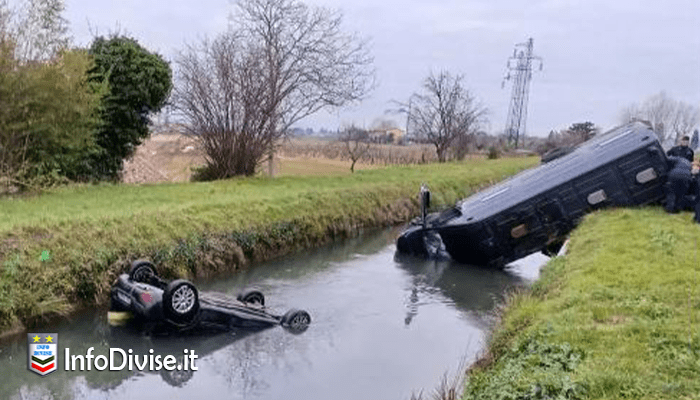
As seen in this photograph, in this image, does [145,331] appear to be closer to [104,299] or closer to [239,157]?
[104,299]

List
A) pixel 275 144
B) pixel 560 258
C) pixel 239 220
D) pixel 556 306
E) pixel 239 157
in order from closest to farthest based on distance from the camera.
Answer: pixel 556 306, pixel 560 258, pixel 239 220, pixel 239 157, pixel 275 144

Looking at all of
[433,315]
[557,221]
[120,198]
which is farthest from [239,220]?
[557,221]

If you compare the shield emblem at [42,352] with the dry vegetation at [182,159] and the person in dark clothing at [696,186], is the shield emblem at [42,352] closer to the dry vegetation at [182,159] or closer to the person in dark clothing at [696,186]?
the person in dark clothing at [696,186]

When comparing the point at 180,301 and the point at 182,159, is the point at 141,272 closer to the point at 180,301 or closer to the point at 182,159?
the point at 180,301

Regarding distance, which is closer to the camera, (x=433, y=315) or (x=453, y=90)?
(x=433, y=315)

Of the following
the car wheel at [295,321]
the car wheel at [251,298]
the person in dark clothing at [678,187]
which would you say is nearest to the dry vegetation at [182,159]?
the car wheel at [251,298]

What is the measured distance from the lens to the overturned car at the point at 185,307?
9531 millimetres

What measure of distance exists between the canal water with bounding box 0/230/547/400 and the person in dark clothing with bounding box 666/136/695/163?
16.2 feet

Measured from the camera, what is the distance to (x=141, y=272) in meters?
10.7

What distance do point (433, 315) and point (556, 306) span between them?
4316 mm

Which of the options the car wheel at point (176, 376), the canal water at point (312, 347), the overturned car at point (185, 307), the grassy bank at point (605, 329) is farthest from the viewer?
the overturned car at point (185, 307)

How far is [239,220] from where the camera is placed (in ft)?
51.3

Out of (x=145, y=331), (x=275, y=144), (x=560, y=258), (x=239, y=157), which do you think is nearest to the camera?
(x=145, y=331)

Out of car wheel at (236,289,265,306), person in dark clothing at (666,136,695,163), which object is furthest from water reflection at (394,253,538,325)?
person in dark clothing at (666,136,695,163)
